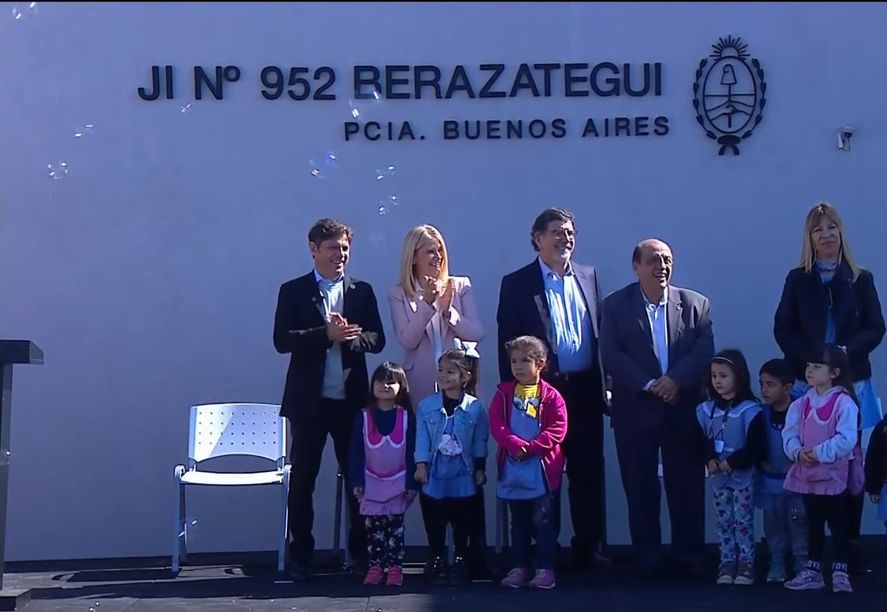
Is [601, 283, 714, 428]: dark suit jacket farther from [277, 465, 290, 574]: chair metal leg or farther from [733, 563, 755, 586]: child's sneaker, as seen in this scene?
[277, 465, 290, 574]: chair metal leg

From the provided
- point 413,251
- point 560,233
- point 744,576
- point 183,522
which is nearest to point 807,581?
point 744,576

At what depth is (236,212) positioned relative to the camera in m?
7.80

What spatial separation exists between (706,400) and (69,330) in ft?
12.4

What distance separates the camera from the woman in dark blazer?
6.54m

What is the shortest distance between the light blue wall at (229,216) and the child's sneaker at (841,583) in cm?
178

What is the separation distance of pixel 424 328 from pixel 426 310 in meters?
0.10

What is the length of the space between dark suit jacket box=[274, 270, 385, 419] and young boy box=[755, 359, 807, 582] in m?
2.00

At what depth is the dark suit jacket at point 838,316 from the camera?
6539mm

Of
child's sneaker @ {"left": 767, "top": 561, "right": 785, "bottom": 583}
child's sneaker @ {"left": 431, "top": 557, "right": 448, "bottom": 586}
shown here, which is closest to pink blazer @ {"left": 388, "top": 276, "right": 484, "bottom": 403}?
child's sneaker @ {"left": 431, "top": 557, "right": 448, "bottom": 586}

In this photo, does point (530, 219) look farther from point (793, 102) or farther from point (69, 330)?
point (69, 330)

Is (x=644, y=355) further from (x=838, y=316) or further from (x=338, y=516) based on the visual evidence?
(x=338, y=516)

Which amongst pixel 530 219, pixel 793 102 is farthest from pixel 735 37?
pixel 530 219

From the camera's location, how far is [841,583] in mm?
6094

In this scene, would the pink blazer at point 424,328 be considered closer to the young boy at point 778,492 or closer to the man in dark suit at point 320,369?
the man in dark suit at point 320,369
